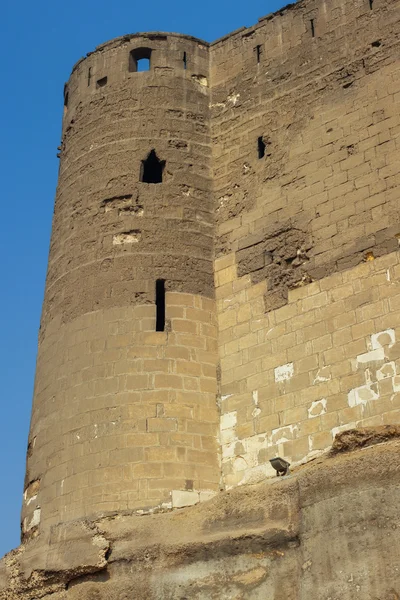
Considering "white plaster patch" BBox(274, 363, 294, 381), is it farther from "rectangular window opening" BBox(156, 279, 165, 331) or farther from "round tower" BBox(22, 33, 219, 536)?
"rectangular window opening" BBox(156, 279, 165, 331)

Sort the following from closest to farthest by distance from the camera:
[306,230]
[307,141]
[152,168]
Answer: [306,230]
[307,141]
[152,168]

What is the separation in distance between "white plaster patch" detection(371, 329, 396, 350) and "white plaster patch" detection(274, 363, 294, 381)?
3.54 feet

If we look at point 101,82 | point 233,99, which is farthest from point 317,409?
point 101,82

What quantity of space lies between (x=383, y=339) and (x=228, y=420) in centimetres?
215

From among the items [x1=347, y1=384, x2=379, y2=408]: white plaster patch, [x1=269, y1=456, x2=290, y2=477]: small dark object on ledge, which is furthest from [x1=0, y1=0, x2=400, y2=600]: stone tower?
[x1=269, y1=456, x2=290, y2=477]: small dark object on ledge

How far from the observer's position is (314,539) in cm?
910

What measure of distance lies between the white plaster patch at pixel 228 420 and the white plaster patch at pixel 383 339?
6.32 feet

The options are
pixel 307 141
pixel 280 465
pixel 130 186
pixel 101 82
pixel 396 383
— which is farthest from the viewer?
pixel 101 82

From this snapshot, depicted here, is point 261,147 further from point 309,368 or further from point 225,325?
point 309,368

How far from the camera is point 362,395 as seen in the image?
10125mm

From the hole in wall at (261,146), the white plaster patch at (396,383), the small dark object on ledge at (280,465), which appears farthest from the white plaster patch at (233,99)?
the small dark object on ledge at (280,465)

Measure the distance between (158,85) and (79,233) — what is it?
2510 millimetres

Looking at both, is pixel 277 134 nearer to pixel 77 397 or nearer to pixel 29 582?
pixel 77 397

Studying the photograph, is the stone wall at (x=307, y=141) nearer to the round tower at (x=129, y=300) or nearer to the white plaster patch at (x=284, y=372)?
the round tower at (x=129, y=300)
